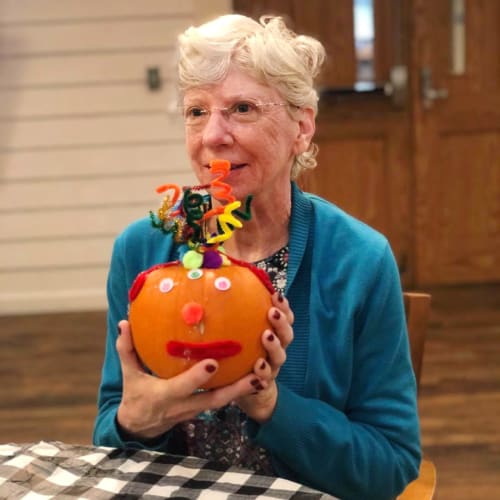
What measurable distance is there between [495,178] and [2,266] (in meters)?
2.74

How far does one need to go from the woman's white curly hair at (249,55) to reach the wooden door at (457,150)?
335 centimetres

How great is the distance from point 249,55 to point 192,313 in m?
0.44

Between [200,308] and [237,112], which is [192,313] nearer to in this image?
[200,308]

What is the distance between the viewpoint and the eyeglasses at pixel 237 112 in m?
1.14

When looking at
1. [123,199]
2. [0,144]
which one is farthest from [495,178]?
[0,144]

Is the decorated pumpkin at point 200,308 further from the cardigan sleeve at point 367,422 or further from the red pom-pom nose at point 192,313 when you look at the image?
the cardigan sleeve at point 367,422

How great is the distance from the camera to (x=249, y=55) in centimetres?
114

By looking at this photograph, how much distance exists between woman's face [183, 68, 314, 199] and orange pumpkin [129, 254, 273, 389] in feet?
0.91

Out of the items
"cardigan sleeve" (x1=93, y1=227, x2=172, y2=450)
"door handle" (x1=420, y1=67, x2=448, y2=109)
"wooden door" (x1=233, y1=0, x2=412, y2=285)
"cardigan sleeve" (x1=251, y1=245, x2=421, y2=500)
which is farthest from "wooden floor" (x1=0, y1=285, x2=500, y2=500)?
"cardigan sleeve" (x1=93, y1=227, x2=172, y2=450)

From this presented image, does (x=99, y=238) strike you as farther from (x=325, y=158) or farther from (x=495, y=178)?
(x=495, y=178)

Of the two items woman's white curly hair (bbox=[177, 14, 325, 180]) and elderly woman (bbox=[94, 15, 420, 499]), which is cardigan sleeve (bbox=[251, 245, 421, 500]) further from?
woman's white curly hair (bbox=[177, 14, 325, 180])

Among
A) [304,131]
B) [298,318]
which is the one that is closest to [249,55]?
[304,131]

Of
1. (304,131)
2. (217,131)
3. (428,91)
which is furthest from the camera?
(428,91)

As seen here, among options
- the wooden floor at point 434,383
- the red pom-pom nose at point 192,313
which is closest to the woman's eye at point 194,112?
the red pom-pom nose at point 192,313
